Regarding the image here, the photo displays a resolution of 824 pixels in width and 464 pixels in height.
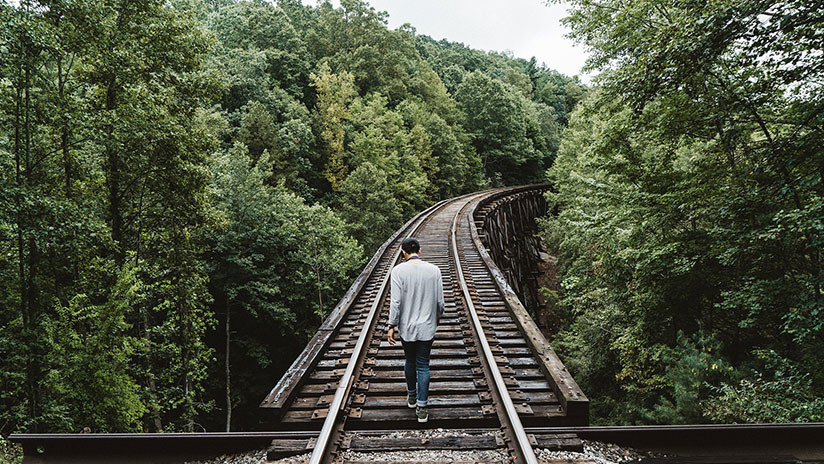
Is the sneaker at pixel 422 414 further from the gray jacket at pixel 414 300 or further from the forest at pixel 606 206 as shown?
the forest at pixel 606 206

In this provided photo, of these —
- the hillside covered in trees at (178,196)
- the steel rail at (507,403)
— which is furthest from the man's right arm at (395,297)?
the hillside covered in trees at (178,196)

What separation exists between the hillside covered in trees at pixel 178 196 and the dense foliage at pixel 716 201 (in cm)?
575

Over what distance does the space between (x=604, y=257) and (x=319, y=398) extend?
724 centimetres

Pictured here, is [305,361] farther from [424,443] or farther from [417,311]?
[424,443]

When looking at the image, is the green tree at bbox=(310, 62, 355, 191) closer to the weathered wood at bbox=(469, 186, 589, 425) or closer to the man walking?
the weathered wood at bbox=(469, 186, 589, 425)

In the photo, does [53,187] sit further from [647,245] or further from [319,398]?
[647,245]

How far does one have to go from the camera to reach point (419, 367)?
316 cm

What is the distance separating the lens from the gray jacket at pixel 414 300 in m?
3.13

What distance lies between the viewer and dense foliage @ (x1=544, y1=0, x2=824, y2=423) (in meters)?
4.21

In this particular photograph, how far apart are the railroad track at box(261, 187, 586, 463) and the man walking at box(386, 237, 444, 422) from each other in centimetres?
40

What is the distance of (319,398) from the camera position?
3529 mm

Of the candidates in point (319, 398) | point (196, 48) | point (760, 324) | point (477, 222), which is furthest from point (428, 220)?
point (319, 398)

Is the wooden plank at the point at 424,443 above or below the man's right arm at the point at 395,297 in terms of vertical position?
below

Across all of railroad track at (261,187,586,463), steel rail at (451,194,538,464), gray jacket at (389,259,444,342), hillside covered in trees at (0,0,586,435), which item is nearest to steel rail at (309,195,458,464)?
railroad track at (261,187,586,463)
